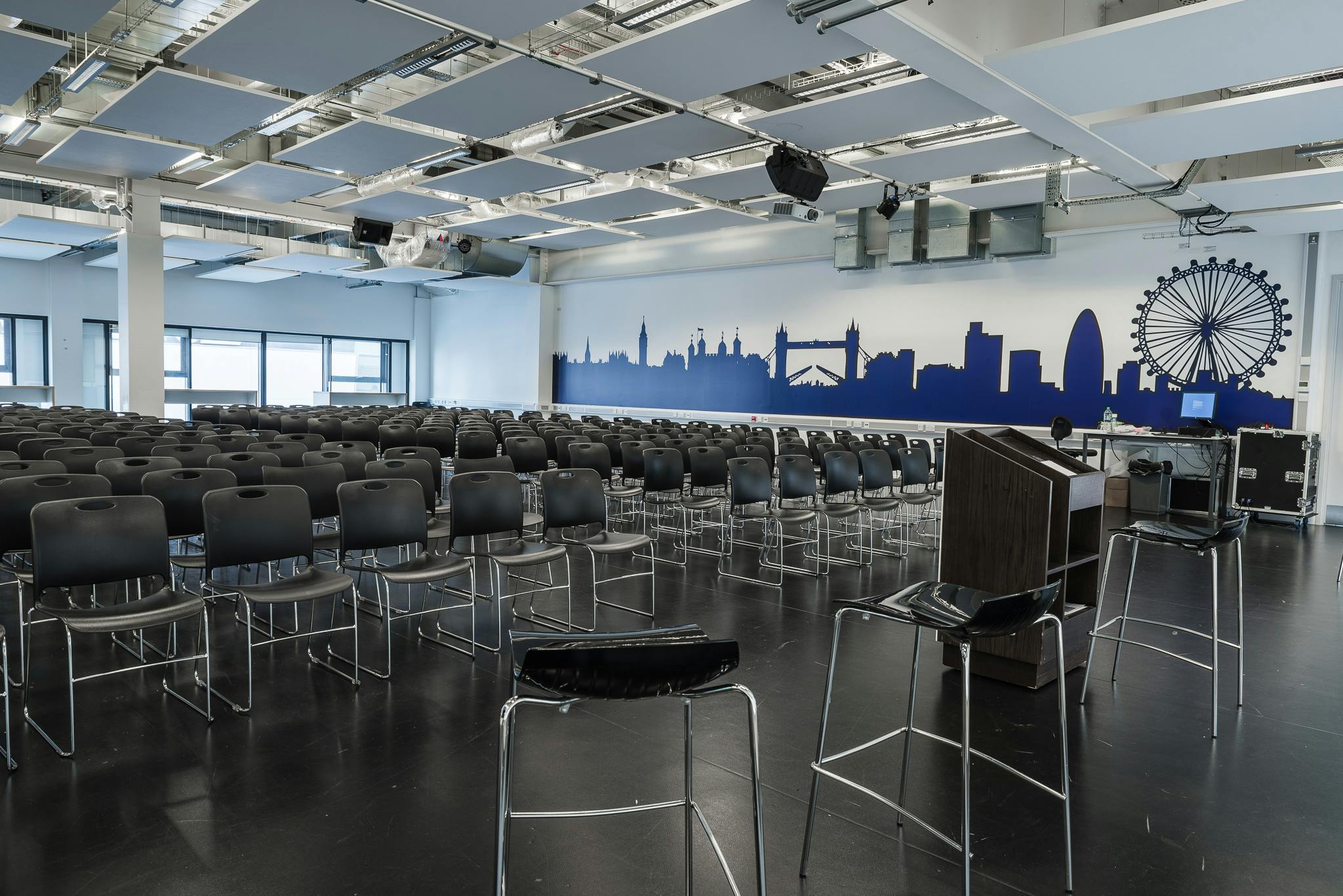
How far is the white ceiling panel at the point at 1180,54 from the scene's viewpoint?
485 centimetres

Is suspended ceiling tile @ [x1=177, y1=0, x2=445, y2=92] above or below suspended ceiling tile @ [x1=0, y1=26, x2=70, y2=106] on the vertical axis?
below

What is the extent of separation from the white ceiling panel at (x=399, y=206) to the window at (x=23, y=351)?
8.58m

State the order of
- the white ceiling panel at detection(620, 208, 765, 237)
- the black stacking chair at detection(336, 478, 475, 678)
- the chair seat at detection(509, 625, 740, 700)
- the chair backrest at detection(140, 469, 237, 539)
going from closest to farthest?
the chair seat at detection(509, 625, 740, 700), the black stacking chair at detection(336, 478, 475, 678), the chair backrest at detection(140, 469, 237, 539), the white ceiling panel at detection(620, 208, 765, 237)

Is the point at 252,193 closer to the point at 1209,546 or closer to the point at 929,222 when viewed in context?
the point at 929,222

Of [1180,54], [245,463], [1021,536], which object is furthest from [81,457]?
[1180,54]

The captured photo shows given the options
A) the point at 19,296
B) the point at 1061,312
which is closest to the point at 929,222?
the point at 1061,312

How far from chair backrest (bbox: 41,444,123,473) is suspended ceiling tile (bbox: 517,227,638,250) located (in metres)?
9.95

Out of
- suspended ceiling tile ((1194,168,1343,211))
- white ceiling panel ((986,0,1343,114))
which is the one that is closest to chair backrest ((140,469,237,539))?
white ceiling panel ((986,0,1343,114))

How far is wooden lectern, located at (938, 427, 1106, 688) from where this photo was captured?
12.9 feet

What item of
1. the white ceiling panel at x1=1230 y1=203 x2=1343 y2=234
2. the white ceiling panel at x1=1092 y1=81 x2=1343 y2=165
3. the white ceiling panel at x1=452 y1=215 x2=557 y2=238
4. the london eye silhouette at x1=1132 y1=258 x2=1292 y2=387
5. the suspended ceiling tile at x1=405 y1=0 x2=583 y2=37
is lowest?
the london eye silhouette at x1=1132 y1=258 x2=1292 y2=387

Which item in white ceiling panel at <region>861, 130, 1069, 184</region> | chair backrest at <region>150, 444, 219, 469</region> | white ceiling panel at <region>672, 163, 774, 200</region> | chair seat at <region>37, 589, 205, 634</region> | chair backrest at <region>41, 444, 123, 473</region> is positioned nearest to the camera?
chair seat at <region>37, 589, 205, 634</region>

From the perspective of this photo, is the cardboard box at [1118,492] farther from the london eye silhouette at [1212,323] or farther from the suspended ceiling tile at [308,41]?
the suspended ceiling tile at [308,41]

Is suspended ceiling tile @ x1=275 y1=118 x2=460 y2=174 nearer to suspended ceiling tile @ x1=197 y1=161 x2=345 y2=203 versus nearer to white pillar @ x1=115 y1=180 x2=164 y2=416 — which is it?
suspended ceiling tile @ x1=197 y1=161 x2=345 y2=203

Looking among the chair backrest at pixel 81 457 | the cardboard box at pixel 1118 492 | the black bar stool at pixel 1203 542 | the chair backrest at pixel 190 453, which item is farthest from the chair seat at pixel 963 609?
the cardboard box at pixel 1118 492
